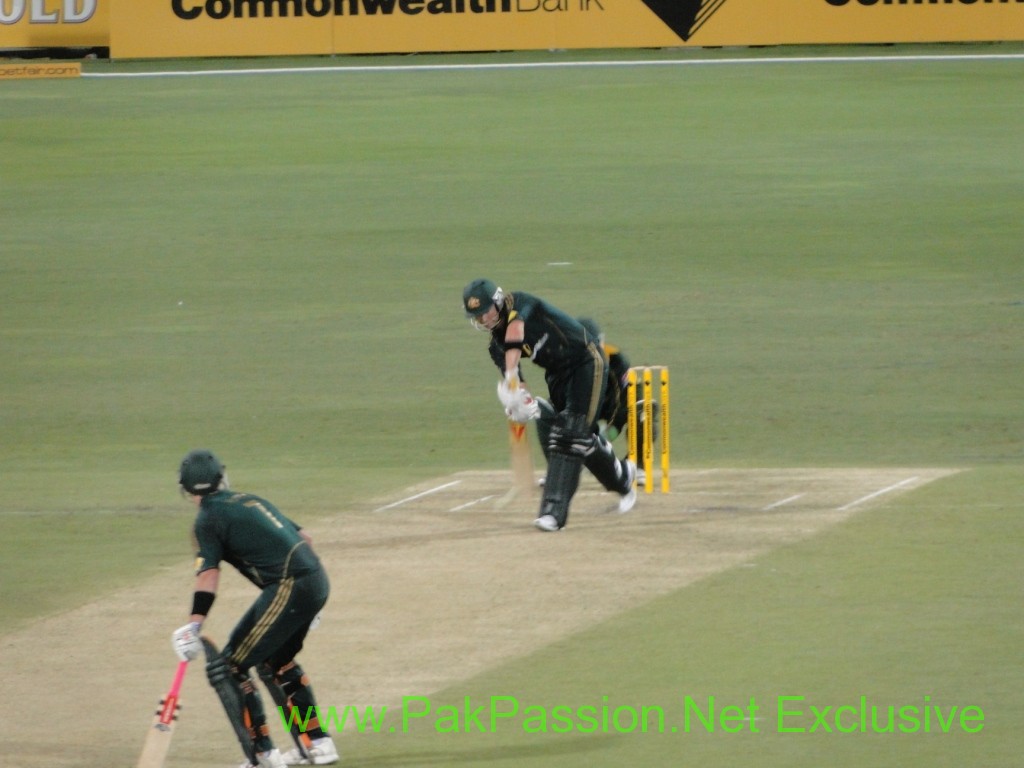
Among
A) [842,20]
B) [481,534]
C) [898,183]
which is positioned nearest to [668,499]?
[481,534]

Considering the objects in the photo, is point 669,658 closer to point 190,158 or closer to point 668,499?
point 668,499

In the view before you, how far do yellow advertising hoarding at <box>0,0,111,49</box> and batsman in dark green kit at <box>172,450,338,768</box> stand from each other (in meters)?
26.5

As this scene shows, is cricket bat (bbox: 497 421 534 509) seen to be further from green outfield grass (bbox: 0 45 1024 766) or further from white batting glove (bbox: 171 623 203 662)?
white batting glove (bbox: 171 623 203 662)

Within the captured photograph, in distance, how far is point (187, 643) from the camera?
8.52 metres

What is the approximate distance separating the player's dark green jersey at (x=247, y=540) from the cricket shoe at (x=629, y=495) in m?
5.04

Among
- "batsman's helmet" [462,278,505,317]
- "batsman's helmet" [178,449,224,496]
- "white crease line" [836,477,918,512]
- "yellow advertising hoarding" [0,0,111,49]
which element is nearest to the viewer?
"batsman's helmet" [178,449,224,496]

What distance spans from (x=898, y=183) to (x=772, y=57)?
23.5 feet

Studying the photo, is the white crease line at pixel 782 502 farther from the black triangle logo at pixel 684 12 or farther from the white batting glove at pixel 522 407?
the black triangle logo at pixel 684 12

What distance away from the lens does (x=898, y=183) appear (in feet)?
91.5

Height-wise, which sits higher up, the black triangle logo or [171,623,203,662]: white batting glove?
the black triangle logo

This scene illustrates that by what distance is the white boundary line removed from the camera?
34.0 meters

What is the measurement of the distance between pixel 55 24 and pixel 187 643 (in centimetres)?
2808

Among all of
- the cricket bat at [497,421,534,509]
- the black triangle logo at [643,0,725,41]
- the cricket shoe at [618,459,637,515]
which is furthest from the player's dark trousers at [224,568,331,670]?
the black triangle logo at [643,0,725,41]

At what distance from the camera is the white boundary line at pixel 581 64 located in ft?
112
